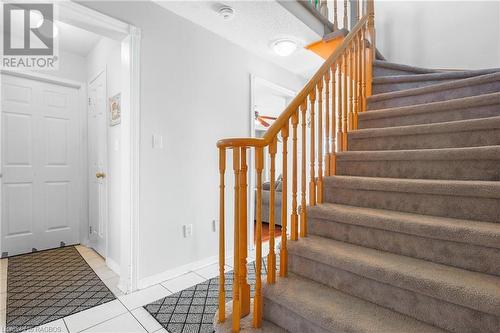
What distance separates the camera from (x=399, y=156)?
5.65 feet

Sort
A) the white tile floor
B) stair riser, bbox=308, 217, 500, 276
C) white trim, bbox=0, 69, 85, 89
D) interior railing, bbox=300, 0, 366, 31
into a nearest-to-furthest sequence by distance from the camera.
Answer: stair riser, bbox=308, 217, 500, 276
the white tile floor
interior railing, bbox=300, 0, 366, 31
white trim, bbox=0, 69, 85, 89

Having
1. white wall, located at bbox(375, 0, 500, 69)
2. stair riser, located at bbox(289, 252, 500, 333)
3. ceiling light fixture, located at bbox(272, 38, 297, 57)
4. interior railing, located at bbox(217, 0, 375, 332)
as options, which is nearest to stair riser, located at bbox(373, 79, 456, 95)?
interior railing, located at bbox(217, 0, 375, 332)

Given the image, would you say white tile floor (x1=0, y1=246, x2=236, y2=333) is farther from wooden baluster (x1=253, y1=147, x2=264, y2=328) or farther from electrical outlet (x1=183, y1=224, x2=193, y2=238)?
wooden baluster (x1=253, y1=147, x2=264, y2=328)

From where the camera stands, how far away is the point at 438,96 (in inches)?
83.8

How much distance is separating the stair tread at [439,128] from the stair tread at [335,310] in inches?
46.4

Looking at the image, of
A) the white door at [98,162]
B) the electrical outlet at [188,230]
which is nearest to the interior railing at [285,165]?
the electrical outlet at [188,230]

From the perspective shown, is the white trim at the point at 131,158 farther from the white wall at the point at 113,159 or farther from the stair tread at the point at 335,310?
the stair tread at the point at 335,310

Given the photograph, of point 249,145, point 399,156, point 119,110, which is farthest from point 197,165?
point 399,156

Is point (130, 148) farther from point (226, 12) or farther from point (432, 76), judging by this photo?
point (432, 76)

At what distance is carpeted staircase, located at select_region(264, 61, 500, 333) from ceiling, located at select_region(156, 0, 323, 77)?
4.32 ft

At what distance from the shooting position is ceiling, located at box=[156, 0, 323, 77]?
233 cm

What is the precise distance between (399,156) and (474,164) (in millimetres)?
372

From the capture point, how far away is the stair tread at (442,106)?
5.68ft

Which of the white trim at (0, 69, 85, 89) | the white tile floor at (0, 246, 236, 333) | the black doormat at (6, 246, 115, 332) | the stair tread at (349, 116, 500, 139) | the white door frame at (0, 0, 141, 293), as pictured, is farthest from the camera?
the white trim at (0, 69, 85, 89)
